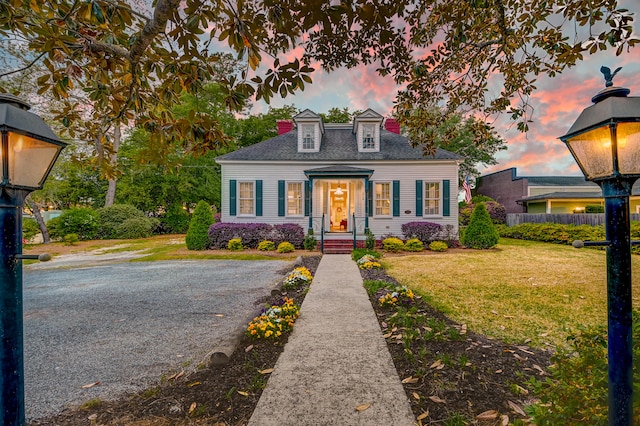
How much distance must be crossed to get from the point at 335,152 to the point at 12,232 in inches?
536

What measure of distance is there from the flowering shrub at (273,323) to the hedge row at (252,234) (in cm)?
846

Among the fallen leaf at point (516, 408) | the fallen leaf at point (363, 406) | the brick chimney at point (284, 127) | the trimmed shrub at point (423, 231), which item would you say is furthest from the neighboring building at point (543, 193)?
the fallen leaf at point (363, 406)

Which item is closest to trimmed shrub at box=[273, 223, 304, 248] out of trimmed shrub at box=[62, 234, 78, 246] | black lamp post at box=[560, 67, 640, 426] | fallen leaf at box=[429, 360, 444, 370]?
fallen leaf at box=[429, 360, 444, 370]

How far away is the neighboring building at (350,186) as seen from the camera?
13.6 m

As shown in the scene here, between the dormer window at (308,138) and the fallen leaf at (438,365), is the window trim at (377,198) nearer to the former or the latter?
the dormer window at (308,138)

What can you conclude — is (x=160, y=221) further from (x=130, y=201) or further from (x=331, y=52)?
(x=331, y=52)

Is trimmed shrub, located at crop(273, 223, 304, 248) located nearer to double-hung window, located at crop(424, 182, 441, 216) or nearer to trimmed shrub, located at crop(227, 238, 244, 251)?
trimmed shrub, located at crop(227, 238, 244, 251)

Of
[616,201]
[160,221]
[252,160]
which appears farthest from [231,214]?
[616,201]

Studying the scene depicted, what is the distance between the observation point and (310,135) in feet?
47.8

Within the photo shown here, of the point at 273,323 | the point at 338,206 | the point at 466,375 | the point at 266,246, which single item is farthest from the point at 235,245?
the point at 466,375

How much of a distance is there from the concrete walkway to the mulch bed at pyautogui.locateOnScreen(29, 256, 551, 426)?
0.39ft

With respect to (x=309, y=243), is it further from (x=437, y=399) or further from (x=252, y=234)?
(x=437, y=399)

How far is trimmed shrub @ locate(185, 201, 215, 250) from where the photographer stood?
12047 millimetres

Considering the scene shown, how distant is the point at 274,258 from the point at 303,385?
8.06m
